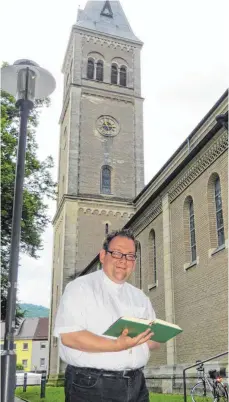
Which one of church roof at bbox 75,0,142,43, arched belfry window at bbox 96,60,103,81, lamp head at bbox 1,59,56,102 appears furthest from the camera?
church roof at bbox 75,0,142,43

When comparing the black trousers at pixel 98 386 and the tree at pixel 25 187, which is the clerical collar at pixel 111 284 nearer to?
the black trousers at pixel 98 386

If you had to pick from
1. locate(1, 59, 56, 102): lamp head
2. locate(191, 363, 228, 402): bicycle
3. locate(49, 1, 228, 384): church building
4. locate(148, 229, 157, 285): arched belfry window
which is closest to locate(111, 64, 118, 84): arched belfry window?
locate(49, 1, 228, 384): church building

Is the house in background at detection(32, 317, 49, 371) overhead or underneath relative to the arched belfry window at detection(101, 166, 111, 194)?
underneath

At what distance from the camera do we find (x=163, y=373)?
14.2 m

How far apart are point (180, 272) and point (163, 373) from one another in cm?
359

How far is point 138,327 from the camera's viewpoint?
257cm

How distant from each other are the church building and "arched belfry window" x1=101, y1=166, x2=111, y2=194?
76 mm

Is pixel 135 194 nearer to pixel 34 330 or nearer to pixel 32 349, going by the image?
pixel 32 349

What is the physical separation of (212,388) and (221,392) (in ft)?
1.15

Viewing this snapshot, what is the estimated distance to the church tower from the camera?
1117 inches

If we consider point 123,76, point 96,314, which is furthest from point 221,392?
point 123,76

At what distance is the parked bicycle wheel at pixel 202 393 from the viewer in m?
9.66

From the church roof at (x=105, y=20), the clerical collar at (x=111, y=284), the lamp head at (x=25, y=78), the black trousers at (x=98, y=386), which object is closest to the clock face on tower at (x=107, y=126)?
the church roof at (x=105, y=20)

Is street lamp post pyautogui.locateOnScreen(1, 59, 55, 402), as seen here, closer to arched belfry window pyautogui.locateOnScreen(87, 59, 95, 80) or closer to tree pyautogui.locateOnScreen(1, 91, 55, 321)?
tree pyautogui.locateOnScreen(1, 91, 55, 321)
